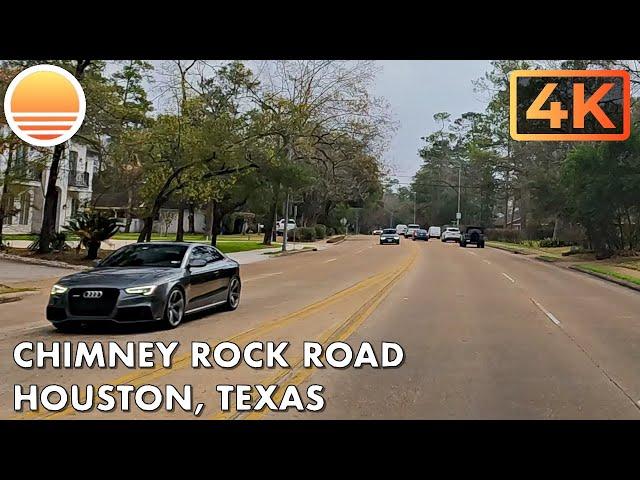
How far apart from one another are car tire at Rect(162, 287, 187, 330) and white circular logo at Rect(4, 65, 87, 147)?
2.75 meters

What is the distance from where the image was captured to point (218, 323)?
1182 centimetres

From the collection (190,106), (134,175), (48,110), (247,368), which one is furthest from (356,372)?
(134,175)

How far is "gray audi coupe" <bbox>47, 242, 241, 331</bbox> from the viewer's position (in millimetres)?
10180

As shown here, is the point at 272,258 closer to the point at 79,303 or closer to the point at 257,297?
the point at 257,297

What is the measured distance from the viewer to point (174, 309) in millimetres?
10992

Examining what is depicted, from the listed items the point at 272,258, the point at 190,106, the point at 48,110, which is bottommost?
the point at 272,258

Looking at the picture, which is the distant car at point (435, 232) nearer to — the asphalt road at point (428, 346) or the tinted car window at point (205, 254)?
the asphalt road at point (428, 346)

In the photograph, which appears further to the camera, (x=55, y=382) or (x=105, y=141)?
(x=105, y=141)

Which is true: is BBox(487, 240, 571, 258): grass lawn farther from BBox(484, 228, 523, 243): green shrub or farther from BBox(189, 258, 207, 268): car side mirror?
BBox(189, 258, 207, 268): car side mirror

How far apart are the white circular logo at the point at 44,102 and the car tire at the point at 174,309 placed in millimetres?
2753

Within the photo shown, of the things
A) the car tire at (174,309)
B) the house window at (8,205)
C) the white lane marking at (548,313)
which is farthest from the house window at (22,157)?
the white lane marking at (548,313)

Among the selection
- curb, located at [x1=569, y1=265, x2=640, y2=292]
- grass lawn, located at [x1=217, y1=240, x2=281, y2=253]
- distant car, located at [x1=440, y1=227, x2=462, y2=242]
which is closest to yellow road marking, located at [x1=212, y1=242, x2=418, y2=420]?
curb, located at [x1=569, y1=265, x2=640, y2=292]
